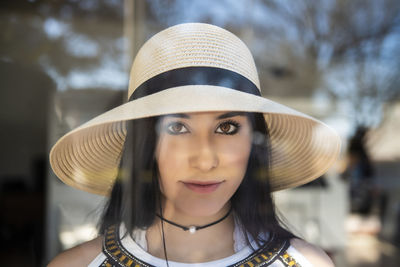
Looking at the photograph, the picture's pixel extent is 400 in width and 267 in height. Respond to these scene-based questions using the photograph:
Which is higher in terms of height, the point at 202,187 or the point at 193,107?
the point at 193,107

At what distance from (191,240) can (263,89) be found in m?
0.46

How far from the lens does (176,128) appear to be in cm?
74

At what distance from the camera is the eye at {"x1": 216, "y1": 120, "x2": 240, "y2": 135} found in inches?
29.3

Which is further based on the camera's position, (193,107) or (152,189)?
(152,189)

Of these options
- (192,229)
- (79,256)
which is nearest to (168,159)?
(192,229)

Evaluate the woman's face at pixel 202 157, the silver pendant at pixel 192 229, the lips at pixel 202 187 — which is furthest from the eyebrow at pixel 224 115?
the silver pendant at pixel 192 229

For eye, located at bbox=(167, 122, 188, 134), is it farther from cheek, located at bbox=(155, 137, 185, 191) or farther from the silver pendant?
the silver pendant

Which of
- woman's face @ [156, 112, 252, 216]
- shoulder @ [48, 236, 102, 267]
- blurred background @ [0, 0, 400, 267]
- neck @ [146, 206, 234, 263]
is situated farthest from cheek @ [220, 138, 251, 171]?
shoulder @ [48, 236, 102, 267]

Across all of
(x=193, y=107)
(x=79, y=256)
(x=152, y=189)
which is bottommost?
(x=79, y=256)

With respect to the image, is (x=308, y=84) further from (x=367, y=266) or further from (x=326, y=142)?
(x=326, y=142)

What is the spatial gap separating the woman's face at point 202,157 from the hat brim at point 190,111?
0.03 m

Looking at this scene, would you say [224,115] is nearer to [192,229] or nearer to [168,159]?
[168,159]

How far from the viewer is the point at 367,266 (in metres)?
2.56

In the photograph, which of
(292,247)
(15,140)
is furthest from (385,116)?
(15,140)
